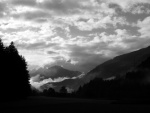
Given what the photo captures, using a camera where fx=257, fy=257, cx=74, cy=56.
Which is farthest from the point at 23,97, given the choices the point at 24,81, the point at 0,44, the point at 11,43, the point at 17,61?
the point at 0,44

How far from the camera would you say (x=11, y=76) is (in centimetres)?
7088

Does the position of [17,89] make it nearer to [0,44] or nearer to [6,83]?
[6,83]

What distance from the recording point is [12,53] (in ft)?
258

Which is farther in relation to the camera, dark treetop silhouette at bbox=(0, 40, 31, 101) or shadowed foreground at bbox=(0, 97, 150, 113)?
dark treetop silhouette at bbox=(0, 40, 31, 101)

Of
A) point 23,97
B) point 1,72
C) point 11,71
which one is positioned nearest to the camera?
point 1,72

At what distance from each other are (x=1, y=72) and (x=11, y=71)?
11.7 metres

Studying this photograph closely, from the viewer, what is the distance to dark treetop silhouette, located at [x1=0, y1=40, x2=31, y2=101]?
63594 millimetres

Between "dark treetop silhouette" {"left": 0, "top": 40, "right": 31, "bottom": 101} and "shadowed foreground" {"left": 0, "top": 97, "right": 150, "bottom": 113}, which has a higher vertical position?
"dark treetop silhouette" {"left": 0, "top": 40, "right": 31, "bottom": 101}

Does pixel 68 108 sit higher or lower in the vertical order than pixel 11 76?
lower

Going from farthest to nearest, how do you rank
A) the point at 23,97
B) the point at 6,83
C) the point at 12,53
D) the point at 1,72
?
the point at 23,97
the point at 12,53
the point at 6,83
the point at 1,72

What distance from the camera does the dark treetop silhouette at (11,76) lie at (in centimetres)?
6359

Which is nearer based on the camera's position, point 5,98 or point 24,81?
point 5,98

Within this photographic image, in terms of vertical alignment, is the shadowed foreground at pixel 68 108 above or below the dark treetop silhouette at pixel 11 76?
below

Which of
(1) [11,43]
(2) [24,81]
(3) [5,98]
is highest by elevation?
(1) [11,43]
